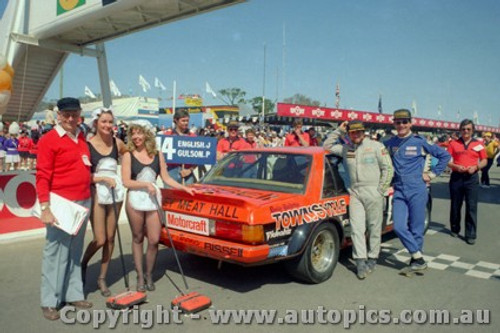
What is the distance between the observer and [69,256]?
3699mm

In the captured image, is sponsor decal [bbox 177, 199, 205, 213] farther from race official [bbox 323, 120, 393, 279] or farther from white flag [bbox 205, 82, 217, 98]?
white flag [bbox 205, 82, 217, 98]

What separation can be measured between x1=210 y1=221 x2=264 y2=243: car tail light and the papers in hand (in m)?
1.26

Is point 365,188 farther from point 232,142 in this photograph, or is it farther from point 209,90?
point 209,90

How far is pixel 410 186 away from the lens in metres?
4.93

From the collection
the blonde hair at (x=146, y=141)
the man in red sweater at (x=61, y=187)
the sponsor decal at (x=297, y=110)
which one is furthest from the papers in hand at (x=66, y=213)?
the sponsor decal at (x=297, y=110)

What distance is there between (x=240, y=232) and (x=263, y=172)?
1297 millimetres

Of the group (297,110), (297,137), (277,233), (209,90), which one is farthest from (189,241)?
(209,90)

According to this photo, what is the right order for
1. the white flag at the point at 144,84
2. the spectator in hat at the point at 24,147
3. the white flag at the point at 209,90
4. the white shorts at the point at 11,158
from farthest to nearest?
the white flag at the point at 209,90 < the white flag at the point at 144,84 < the spectator in hat at the point at 24,147 < the white shorts at the point at 11,158

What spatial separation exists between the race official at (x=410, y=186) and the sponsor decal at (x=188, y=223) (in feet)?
7.74

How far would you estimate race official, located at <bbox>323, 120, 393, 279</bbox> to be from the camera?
15.4 ft

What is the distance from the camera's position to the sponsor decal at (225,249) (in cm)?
376

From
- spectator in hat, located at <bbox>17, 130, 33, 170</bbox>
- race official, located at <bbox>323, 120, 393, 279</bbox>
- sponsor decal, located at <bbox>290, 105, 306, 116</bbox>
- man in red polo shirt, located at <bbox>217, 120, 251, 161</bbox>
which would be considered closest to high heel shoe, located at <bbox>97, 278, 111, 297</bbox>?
race official, located at <bbox>323, 120, 393, 279</bbox>

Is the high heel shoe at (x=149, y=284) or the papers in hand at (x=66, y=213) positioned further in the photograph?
the high heel shoe at (x=149, y=284)

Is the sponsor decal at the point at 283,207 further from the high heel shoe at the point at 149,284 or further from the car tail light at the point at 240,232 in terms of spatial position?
the high heel shoe at the point at 149,284
